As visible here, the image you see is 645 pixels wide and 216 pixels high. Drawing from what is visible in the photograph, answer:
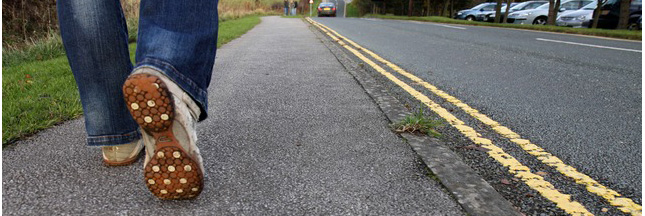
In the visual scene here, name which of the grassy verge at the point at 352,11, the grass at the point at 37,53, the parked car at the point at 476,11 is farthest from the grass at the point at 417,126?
the grassy verge at the point at 352,11

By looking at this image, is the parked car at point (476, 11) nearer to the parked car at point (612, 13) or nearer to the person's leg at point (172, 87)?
the parked car at point (612, 13)

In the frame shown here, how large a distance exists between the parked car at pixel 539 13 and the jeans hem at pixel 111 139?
1859 cm

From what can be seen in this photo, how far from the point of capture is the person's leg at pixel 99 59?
4.64 feet

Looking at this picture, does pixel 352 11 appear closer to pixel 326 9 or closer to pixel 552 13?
pixel 326 9

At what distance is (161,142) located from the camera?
3.91 ft

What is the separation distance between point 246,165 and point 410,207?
713 millimetres

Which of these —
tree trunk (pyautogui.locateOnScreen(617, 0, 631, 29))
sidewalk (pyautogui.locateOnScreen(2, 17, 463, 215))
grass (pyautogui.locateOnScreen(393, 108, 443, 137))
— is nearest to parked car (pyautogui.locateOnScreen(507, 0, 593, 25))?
tree trunk (pyautogui.locateOnScreen(617, 0, 631, 29))

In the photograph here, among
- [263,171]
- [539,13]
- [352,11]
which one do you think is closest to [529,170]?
[263,171]

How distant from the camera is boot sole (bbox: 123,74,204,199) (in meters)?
1.13

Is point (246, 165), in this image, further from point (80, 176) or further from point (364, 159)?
point (80, 176)

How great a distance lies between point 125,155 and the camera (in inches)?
65.5

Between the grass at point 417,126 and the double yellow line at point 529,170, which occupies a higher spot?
the grass at point 417,126

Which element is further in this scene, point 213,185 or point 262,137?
point 262,137

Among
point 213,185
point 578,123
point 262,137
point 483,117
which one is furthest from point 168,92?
point 578,123
